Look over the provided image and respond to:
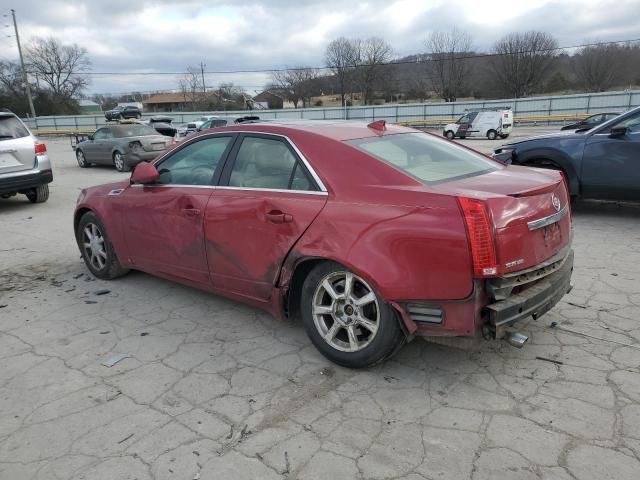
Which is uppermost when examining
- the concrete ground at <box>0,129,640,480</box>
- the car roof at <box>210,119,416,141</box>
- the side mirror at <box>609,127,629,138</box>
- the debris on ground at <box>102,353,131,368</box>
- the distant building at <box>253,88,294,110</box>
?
the distant building at <box>253,88,294,110</box>

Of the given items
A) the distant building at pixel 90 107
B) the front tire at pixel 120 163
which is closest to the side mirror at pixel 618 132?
the front tire at pixel 120 163

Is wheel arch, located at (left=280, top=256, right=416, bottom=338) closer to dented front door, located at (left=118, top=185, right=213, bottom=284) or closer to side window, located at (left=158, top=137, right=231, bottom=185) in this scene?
dented front door, located at (left=118, top=185, right=213, bottom=284)

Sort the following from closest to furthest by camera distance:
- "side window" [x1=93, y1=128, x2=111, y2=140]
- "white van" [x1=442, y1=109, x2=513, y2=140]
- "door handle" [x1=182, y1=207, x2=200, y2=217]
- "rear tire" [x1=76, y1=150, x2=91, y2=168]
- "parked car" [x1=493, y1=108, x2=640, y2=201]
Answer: "door handle" [x1=182, y1=207, x2=200, y2=217]
"parked car" [x1=493, y1=108, x2=640, y2=201]
"side window" [x1=93, y1=128, x2=111, y2=140]
"rear tire" [x1=76, y1=150, x2=91, y2=168]
"white van" [x1=442, y1=109, x2=513, y2=140]

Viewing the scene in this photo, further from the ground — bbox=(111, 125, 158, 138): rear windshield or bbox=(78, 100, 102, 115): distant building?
bbox=(78, 100, 102, 115): distant building

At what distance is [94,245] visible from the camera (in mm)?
5250

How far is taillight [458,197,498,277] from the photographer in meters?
2.64

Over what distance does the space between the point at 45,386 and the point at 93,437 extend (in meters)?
0.78

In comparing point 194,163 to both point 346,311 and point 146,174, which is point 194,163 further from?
point 346,311

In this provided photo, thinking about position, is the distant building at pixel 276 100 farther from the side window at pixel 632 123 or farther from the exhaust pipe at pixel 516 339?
the exhaust pipe at pixel 516 339

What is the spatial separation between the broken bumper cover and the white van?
85.6 ft

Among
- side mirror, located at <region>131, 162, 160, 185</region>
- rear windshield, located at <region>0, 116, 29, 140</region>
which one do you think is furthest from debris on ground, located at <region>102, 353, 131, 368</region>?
rear windshield, located at <region>0, 116, 29, 140</region>

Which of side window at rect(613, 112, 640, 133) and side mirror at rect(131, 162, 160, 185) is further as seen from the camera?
side window at rect(613, 112, 640, 133)

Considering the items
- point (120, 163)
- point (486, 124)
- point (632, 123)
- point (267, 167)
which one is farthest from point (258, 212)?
point (486, 124)

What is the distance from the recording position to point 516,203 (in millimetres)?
2842
